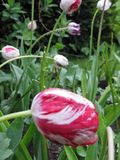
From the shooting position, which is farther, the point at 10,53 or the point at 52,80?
Answer: the point at 52,80

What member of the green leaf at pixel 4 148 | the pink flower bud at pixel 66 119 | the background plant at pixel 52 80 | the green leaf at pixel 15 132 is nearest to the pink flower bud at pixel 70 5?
the background plant at pixel 52 80

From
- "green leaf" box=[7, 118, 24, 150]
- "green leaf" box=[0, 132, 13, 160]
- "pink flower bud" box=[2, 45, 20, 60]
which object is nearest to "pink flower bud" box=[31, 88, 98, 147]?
"green leaf" box=[0, 132, 13, 160]

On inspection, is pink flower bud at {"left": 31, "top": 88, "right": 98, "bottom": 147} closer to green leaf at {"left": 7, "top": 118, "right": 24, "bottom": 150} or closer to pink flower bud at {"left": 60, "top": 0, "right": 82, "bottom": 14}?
green leaf at {"left": 7, "top": 118, "right": 24, "bottom": 150}

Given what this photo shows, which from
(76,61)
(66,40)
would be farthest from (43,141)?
(66,40)

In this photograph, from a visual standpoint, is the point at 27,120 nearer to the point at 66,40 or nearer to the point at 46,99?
the point at 46,99

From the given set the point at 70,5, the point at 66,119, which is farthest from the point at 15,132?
the point at 70,5

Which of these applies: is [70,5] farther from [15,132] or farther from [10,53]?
[15,132]

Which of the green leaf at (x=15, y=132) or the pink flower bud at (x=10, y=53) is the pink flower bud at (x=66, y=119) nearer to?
the green leaf at (x=15, y=132)
